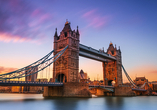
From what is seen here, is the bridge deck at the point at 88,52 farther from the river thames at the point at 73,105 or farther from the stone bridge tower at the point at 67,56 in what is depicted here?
the river thames at the point at 73,105

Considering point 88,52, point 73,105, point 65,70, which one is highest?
point 88,52

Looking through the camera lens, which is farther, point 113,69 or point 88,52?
point 113,69

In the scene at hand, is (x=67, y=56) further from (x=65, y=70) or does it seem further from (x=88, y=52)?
(x=88, y=52)

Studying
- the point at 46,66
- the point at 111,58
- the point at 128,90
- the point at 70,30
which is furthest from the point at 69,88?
the point at 111,58

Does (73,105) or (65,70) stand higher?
(65,70)

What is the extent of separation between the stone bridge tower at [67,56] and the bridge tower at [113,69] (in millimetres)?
25267

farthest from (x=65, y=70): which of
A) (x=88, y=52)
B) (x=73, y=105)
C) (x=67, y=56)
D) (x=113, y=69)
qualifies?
(x=113, y=69)

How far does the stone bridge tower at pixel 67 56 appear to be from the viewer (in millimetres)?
42031

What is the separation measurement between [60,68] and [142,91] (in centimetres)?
5027

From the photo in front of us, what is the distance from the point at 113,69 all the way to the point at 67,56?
96.2 ft

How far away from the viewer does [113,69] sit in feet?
213

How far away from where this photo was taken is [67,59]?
42.0 metres

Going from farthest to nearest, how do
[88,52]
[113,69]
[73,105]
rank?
[113,69]
[88,52]
[73,105]

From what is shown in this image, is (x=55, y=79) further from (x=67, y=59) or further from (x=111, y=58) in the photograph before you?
(x=111, y=58)
